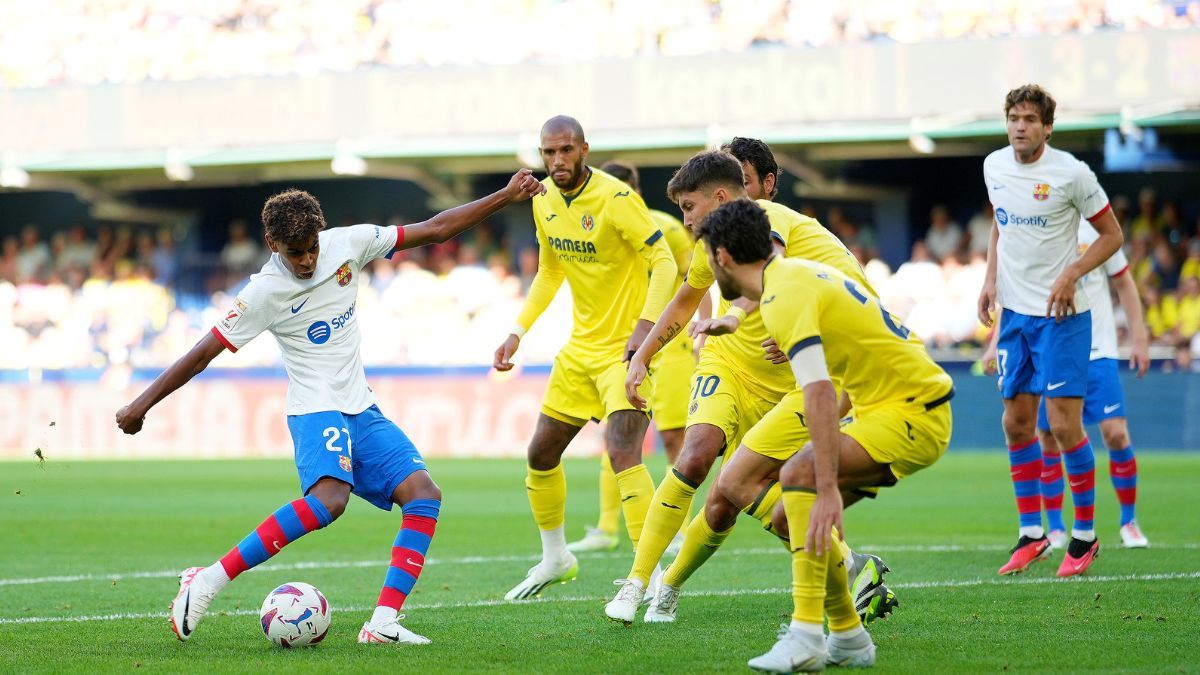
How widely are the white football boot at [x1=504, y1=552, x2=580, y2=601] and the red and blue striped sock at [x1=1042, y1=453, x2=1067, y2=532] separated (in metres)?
3.22

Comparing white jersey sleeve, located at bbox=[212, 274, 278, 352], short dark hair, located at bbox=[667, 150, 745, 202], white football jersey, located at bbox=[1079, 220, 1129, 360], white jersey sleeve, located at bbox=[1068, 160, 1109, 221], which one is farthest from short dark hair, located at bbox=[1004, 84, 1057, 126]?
white jersey sleeve, located at bbox=[212, 274, 278, 352]

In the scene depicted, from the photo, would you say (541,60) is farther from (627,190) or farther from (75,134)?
(627,190)

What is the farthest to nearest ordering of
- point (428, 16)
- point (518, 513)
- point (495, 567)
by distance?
point (428, 16), point (518, 513), point (495, 567)

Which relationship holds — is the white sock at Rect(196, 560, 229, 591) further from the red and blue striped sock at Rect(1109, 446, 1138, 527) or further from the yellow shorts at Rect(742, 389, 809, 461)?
the red and blue striped sock at Rect(1109, 446, 1138, 527)

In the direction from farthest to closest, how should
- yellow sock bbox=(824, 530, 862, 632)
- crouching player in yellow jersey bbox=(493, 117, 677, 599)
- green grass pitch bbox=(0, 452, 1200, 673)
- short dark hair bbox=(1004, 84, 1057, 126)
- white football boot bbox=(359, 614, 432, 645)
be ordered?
short dark hair bbox=(1004, 84, 1057, 126) → crouching player in yellow jersey bbox=(493, 117, 677, 599) → white football boot bbox=(359, 614, 432, 645) → green grass pitch bbox=(0, 452, 1200, 673) → yellow sock bbox=(824, 530, 862, 632)

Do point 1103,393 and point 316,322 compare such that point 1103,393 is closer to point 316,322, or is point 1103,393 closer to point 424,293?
point 316,322

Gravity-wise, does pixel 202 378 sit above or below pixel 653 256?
below

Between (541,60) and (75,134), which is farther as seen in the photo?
(75,134)

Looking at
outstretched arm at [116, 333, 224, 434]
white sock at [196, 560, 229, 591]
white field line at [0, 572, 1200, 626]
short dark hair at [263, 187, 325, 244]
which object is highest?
short dark hair at [263, 187, 325, 244]

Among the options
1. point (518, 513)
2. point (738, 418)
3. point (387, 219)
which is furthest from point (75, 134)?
point (738, 418)

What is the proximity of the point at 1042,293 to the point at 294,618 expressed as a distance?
14.7 ft

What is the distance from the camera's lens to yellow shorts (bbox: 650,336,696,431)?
30.1 feet

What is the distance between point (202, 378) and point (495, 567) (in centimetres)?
1365

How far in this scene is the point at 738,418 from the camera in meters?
6.52
